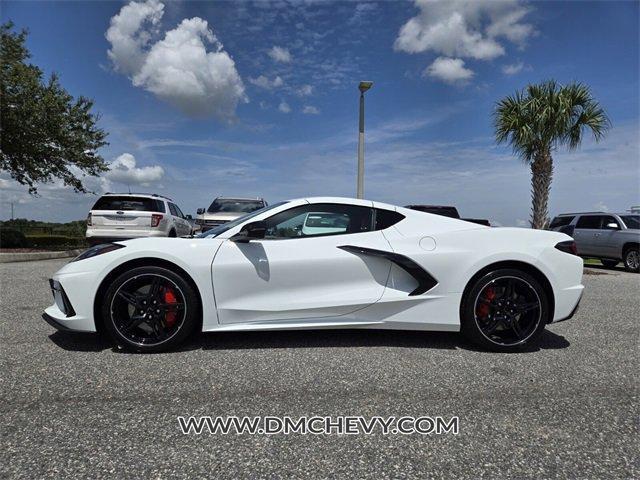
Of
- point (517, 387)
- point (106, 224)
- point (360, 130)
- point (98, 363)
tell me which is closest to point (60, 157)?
point (106, 224)

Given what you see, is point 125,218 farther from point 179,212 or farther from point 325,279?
point 325,279

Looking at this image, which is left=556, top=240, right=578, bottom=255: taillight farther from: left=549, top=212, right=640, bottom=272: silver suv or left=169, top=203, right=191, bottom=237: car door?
left=549, top=212, right=640, bottom=272: silver suv

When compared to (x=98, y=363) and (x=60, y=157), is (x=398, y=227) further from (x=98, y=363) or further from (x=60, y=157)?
(x=60, y=157)

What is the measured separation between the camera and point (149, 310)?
3.50m

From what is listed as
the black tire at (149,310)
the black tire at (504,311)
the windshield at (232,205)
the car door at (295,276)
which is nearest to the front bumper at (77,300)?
the black tire at (149,310)

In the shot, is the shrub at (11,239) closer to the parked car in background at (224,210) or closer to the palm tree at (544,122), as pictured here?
the parked car in background at (224,210)

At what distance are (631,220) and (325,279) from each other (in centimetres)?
1319

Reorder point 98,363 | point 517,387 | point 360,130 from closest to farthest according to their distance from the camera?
point 517,387 < point 98,363 < point 360,130

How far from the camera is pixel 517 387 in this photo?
→ 292cm

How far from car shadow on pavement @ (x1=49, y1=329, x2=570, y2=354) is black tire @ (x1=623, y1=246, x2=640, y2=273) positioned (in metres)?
10.4

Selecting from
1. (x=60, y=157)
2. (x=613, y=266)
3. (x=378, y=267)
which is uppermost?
(x=60, y=157)

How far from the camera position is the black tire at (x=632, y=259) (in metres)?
12.3

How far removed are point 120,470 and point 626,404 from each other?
9.41 feet

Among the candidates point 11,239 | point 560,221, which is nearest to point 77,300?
point 11,239
